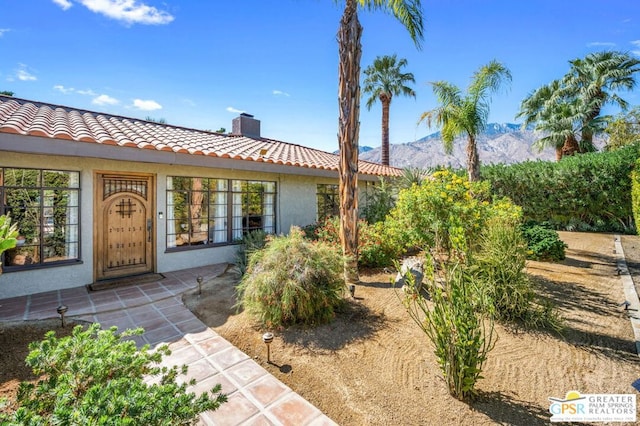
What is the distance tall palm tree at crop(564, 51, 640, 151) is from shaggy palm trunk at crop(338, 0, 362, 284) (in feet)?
72.5

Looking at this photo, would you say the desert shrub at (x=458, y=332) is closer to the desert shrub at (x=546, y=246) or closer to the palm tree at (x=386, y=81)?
the desert shrub at (x=546, y=246)

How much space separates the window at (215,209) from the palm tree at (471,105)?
7515 millimetres

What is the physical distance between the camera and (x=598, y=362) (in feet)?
13.6

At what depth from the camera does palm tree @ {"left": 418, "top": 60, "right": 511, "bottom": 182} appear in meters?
10.3

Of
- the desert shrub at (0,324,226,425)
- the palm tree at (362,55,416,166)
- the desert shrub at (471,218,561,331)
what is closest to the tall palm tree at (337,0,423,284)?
the desert shrub at (471,218,561,331)

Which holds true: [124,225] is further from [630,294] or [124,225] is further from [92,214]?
[630,294]

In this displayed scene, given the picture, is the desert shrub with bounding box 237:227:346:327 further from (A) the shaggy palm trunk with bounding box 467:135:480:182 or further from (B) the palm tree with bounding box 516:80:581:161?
(B) the palm tree with bounding box 516:80:581:161

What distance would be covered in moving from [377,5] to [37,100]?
12.6 m

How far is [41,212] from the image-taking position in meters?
6.89

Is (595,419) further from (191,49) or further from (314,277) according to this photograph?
(191,49)

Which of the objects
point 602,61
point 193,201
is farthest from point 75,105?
point 602,61

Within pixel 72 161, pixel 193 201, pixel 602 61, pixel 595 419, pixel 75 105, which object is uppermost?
pixel 602 61

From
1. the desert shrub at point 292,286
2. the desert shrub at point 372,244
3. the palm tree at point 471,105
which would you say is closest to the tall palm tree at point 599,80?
the palm tree at point 471,105

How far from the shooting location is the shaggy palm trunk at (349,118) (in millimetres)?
6832
